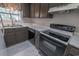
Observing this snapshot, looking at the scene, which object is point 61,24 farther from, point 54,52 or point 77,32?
point 54,52

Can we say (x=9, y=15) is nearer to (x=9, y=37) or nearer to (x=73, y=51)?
(x=9, y=37)

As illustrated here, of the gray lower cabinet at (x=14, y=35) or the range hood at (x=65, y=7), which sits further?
the gray lower cabinet at (x=14, y=35)

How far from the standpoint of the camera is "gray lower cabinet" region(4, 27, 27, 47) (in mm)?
1373

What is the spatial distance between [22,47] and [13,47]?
178 millimetres

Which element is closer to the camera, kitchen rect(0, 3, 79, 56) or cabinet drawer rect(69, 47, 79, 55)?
cabinet drawer rect(69, 47, 79, 55)

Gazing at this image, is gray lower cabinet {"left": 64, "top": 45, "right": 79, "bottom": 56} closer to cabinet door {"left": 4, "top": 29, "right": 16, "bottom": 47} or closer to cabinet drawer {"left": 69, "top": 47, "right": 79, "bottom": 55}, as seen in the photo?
cabinet drawer {"left": 69, "top": 47, "right": 79, "bottom": 55}

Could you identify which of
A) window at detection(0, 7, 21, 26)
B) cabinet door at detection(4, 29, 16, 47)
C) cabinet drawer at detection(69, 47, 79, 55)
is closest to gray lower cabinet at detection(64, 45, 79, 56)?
cabinet drawer at detection(69, 47, 79, 55)

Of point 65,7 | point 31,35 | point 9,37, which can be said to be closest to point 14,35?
point 9,37

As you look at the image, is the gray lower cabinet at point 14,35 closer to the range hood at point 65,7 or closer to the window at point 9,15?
the window at point 9,15

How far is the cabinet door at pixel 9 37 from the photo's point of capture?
4.70 feet

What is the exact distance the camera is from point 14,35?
56.3 inches

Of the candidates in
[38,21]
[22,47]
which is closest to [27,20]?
[38,21]

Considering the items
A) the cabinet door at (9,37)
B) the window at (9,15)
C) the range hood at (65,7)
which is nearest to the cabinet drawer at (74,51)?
the range hood at (65,7)

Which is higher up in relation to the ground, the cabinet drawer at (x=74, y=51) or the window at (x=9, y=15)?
the window at (x=9, y=15)
